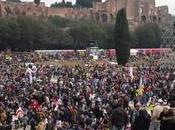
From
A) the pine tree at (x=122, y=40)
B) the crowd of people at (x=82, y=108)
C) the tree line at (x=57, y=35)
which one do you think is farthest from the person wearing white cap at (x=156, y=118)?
the tree line at (x=57, y=35)

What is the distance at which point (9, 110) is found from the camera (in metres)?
23.0

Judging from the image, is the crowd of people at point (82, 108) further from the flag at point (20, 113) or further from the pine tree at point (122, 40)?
the pine tree at point (122, 40)

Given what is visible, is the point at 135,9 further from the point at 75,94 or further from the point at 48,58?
the point at 75,94

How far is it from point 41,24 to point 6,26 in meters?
9.37

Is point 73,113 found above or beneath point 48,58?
above

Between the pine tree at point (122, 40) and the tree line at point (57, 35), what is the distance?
21.0 m

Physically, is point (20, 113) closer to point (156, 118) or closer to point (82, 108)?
point (82, 108)

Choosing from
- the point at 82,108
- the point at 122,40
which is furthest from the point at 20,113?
the point at 122,40

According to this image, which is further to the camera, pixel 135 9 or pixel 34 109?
pixel 135 9

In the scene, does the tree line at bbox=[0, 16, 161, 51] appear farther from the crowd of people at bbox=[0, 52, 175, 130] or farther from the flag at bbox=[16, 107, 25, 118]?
the flag at bbox=[16, 107, 25, 118]

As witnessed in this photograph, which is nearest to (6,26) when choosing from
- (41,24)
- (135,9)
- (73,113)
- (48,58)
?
(41,24)

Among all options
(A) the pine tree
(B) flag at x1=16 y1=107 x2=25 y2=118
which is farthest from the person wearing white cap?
(A) the pine tree

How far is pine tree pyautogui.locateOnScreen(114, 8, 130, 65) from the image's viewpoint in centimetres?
6944

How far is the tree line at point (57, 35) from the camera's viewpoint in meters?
89.1
